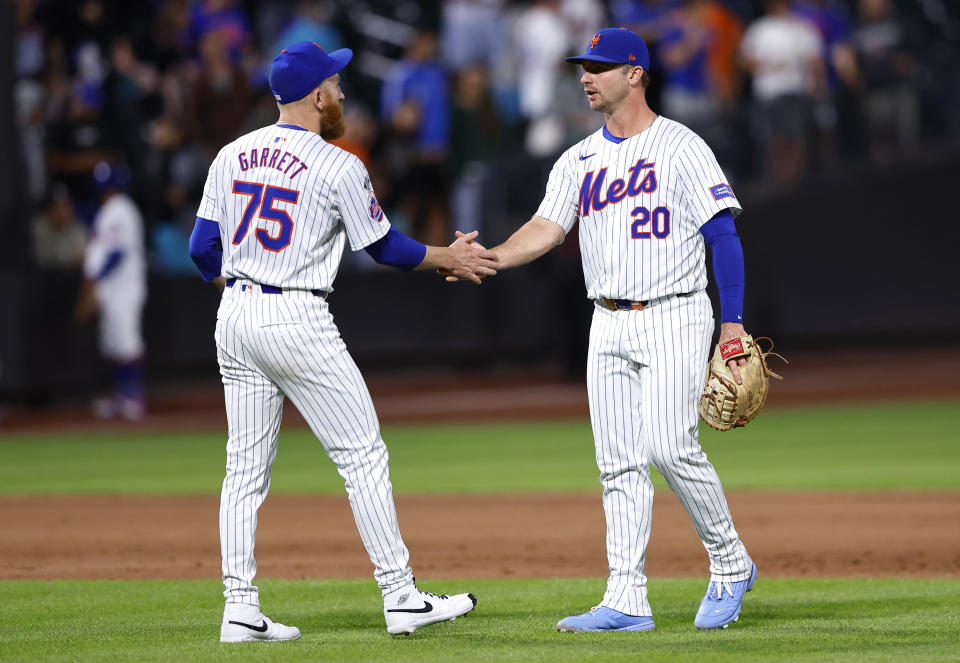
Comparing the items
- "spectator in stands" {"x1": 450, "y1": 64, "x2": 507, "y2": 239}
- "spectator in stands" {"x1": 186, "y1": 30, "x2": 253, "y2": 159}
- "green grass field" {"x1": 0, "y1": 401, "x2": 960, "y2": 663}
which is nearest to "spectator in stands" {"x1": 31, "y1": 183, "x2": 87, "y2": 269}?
"spectator in stands" {"x1": 186, "y1": 30, "x2": 253, "y2": 159}

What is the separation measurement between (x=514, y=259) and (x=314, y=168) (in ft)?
2.83

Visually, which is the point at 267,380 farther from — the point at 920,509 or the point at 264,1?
the point at 264,1

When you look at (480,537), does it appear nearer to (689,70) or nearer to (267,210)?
(267,210)

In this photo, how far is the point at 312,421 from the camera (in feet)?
15.6

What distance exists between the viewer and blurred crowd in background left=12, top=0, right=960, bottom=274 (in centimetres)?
1411

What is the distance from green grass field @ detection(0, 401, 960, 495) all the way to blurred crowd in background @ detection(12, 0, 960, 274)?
9.10 ft

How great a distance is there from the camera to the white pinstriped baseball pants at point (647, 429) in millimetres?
4777

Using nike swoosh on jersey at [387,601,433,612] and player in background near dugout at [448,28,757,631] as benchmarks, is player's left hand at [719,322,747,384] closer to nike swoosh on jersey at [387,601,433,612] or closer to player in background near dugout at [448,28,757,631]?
player in background near dugout at [448,28,757,631]

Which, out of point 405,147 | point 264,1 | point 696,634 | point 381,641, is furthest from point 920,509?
point 264,1

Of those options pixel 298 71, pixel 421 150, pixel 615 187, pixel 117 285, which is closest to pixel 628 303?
pixel 615 187

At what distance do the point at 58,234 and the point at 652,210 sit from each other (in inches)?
405

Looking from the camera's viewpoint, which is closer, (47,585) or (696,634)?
(696,634)

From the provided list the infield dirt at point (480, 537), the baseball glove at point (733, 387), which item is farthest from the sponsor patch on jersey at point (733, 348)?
the infield dirt at point (480, 537)

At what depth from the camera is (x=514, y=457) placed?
36.4ft
